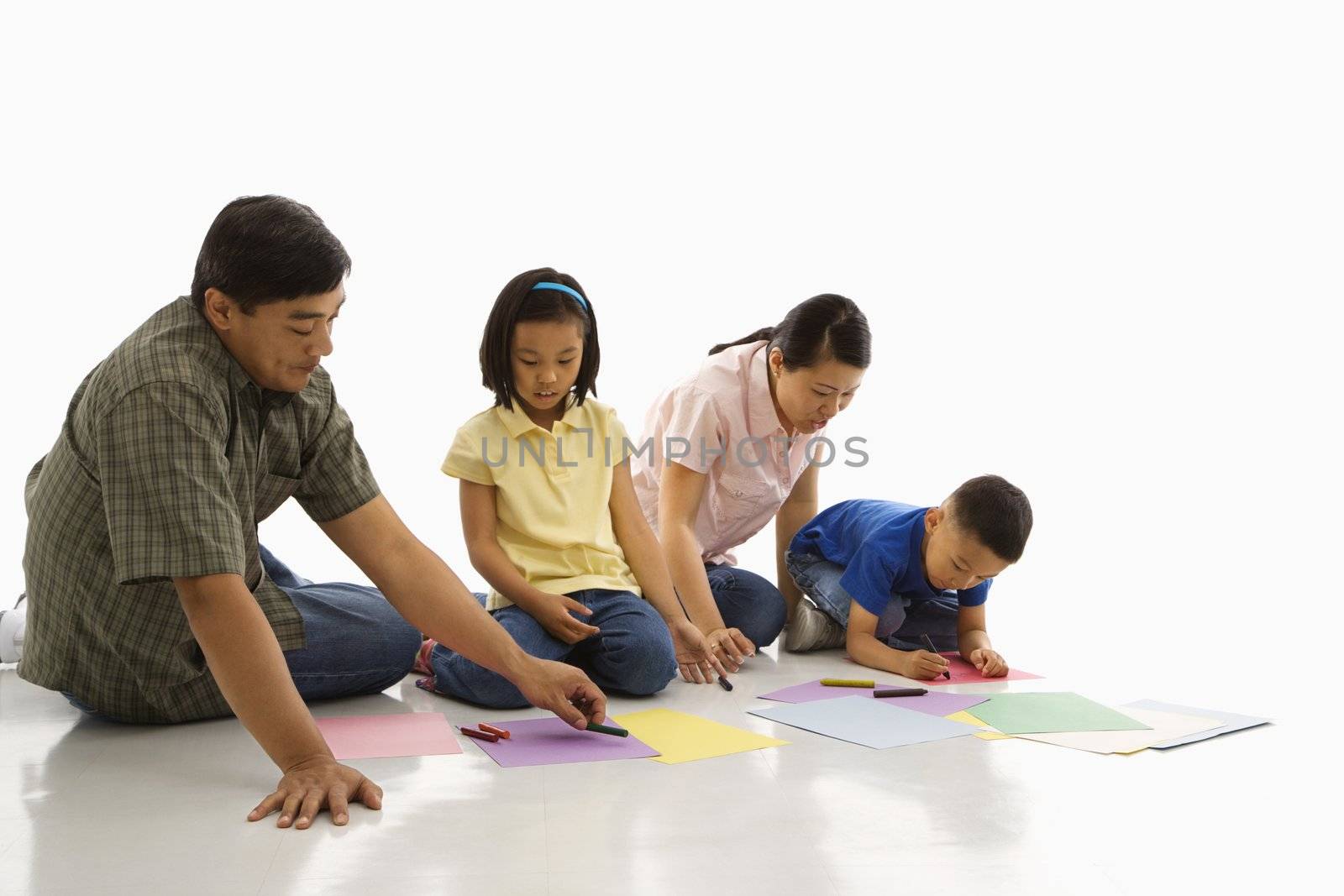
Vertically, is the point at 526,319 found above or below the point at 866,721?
above

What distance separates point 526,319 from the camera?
2.00 m

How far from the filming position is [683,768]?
1.58m

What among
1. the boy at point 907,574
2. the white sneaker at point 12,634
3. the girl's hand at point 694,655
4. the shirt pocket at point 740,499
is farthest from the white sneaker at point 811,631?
the white sneaker at point 12,634

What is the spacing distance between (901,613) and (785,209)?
1638 millimetres

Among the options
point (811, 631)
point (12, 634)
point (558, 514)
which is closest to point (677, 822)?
point (558, 514)

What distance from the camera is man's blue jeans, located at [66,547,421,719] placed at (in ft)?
6.08

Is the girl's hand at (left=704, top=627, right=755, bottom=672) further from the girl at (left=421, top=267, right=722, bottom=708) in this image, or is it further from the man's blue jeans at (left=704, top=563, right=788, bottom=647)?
the man's blue jeans at (left=704, top=563, right=788, bottom=647)

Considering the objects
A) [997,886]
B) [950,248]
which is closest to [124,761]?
[997,886]

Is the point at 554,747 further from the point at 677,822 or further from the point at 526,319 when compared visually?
the point at 526,319

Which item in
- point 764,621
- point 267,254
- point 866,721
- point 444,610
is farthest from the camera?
point 764,621

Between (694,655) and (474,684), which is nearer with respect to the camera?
(474,684)

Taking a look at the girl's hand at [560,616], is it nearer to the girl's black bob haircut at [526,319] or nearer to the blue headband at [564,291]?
the girl's black bob haircut at [526,319]

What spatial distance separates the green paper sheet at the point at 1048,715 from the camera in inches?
70.5

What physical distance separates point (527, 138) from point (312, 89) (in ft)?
1.94
